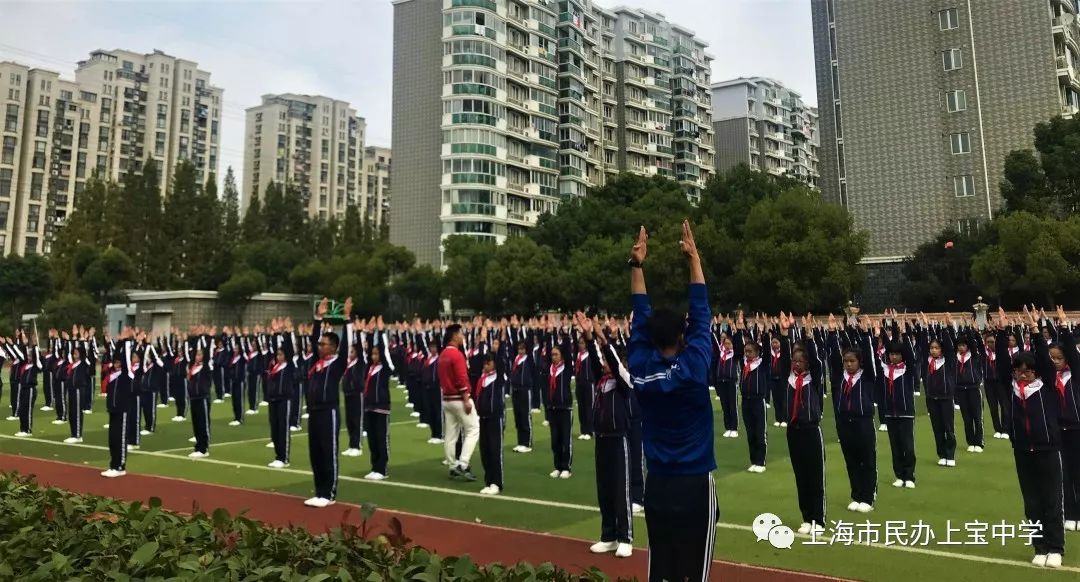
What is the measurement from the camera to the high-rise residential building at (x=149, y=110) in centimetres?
8056

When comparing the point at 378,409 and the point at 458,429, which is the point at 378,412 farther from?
the point at 458,429

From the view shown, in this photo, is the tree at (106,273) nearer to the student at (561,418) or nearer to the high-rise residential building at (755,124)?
the student at (561,418)

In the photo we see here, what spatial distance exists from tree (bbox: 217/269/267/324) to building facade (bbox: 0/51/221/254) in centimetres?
3217

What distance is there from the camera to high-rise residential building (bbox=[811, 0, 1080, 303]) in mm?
33156

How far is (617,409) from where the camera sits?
6.18 meters

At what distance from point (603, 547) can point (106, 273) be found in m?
44.7

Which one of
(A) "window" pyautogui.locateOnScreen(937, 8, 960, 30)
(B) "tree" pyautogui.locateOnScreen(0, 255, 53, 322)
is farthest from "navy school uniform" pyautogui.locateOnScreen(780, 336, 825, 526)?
(B) "tree" pyautogui.locateOnScreen(0, 255, 53, 322)

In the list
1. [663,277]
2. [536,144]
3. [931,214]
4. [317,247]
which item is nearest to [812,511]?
[663,277]

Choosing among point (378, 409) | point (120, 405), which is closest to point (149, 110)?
point (120, 405)

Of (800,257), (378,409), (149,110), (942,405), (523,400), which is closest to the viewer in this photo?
(378,409)

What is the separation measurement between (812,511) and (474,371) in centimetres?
716

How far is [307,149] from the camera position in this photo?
96.9 metres

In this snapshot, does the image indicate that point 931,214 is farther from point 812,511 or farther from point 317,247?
point 317,247

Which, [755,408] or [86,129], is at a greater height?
[86,129]
